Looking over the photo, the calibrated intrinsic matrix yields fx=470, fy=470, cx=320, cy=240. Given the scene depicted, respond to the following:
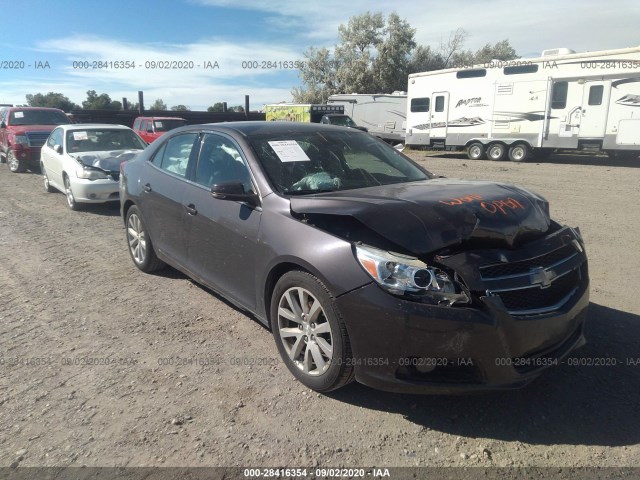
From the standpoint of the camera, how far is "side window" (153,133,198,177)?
4.48 meters

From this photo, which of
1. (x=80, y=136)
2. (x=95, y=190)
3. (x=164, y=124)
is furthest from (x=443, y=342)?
(x=164, y=124)

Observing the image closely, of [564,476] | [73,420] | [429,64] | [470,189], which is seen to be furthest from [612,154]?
[429,64]

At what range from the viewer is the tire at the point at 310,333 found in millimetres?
Result: 2785

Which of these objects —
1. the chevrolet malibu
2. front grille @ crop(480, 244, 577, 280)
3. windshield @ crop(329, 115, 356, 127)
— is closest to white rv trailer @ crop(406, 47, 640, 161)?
windshield @ crop(329, 115, 356, 127)

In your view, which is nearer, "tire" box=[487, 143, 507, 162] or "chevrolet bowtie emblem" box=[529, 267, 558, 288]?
"chevrolet bowtie emblem" box=[529, 267, 558, 288]

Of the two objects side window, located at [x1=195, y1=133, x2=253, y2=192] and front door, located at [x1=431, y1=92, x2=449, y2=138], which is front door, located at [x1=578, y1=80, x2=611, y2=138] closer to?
front door, located at [x1=431, y1=92, x2=449, y2=138]

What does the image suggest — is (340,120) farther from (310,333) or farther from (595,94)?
(310,333)

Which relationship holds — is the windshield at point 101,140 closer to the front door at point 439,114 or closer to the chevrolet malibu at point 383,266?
the chevrolet malibu at point 383,266

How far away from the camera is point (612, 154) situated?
16.8 m

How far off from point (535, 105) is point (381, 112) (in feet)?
37.9

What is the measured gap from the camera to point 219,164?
13.2ft

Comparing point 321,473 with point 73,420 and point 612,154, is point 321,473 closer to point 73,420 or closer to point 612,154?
point 73,420

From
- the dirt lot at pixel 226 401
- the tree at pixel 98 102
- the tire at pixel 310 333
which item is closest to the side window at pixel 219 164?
→ the tire at pixel 310 333

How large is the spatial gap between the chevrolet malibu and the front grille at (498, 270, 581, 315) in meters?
0.01
